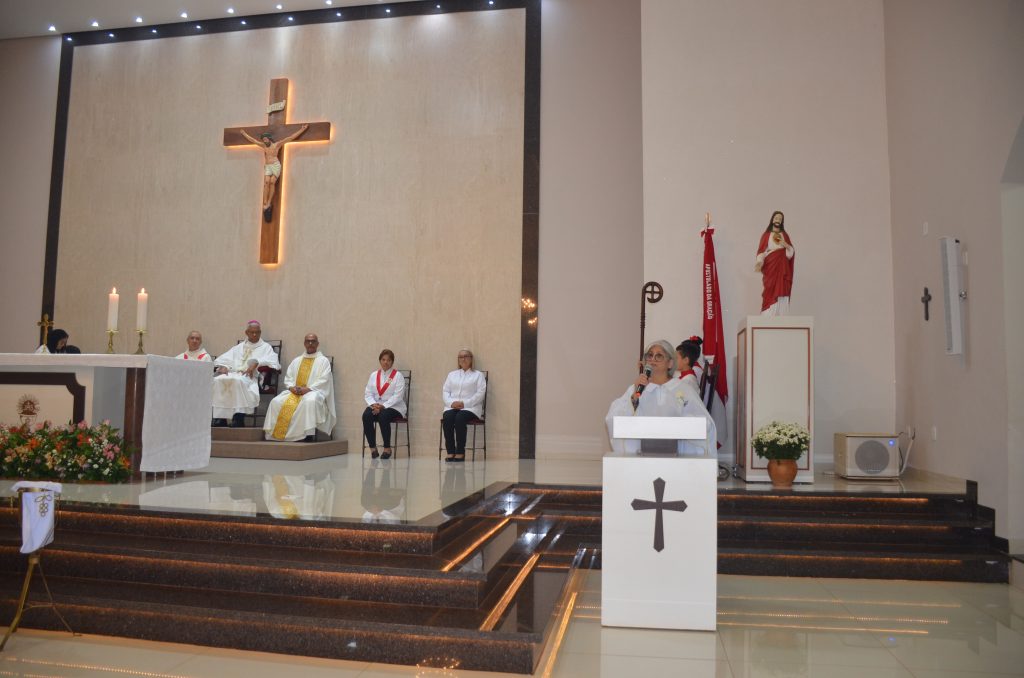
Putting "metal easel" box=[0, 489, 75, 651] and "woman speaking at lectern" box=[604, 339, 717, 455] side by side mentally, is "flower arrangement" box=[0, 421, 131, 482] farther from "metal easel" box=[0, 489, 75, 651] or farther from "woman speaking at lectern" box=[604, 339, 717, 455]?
"woman speaking at lectern" box=[604, 339, 717, 455]

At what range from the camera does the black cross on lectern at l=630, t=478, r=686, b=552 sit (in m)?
3.59

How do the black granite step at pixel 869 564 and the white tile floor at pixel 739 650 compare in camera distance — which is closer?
the white tile floor at pixel 739 650

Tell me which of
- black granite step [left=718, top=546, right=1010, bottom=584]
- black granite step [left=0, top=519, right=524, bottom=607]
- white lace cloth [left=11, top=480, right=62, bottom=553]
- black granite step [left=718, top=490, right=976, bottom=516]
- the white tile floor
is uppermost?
white lace cloth [left=11, top=480, right=62, bottom=553]

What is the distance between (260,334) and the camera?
945cm

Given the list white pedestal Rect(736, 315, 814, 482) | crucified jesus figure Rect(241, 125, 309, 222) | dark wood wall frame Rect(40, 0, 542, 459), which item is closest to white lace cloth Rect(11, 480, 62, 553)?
white pedestal Rect(736, 315, 814, 482)

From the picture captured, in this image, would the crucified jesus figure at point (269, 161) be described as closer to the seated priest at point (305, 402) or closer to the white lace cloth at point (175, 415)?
the seated priest at point (305, 402)

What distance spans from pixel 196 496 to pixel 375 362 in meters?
4.43

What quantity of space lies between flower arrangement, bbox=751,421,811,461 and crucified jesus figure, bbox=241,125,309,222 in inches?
256

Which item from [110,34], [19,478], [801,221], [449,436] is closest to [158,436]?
[19,478]

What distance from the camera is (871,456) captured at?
638 centimetres

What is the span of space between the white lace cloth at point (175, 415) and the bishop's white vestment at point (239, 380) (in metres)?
2.03

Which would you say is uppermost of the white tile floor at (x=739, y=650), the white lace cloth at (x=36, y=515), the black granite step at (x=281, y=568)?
the white lace cloth at (x=36, y=515)

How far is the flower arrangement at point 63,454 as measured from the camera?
17.9ft

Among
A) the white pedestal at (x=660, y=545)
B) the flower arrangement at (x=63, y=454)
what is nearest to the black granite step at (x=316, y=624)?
the white pedestal at (x=660, y=545)
